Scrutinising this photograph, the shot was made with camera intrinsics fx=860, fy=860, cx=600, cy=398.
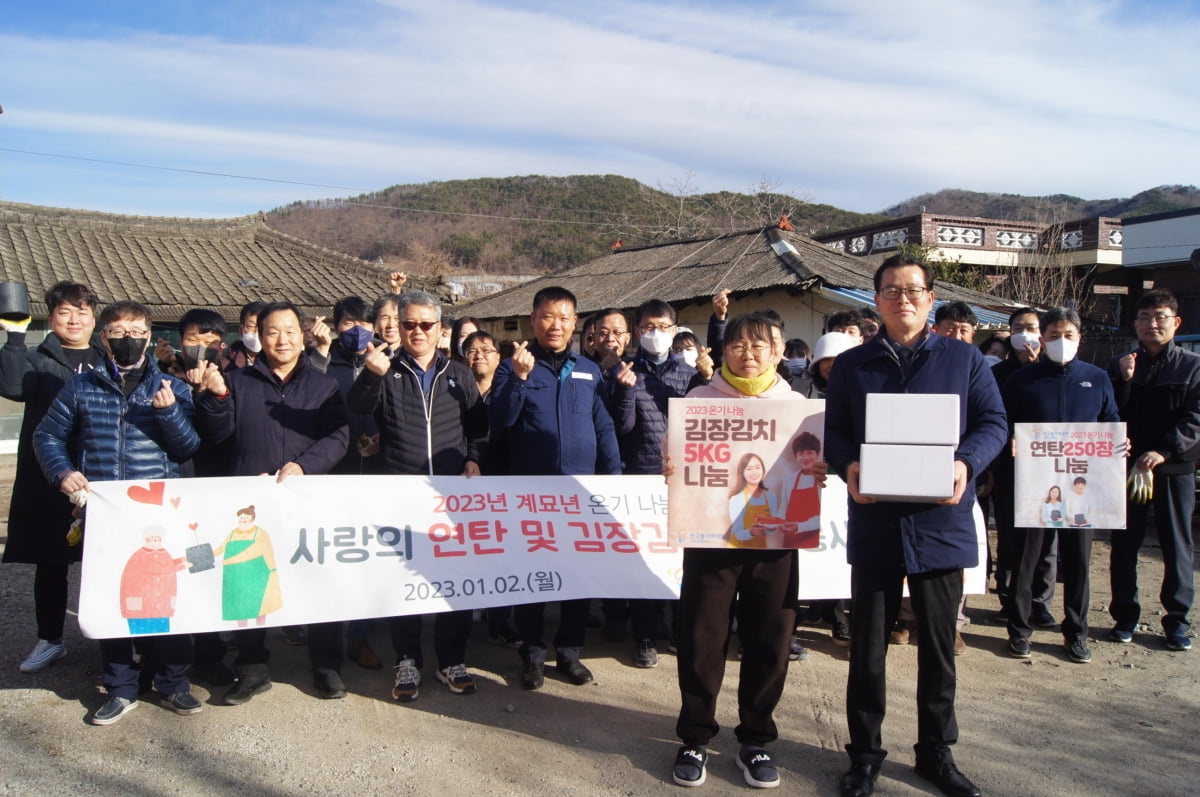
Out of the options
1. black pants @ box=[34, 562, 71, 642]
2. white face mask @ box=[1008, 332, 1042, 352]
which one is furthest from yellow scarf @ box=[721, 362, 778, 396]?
black pants @ box=[34, 562, 71, 642]

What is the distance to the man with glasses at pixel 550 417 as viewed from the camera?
14.8 feet

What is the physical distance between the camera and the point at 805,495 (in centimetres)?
357

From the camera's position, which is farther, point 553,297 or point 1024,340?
point 1024,340

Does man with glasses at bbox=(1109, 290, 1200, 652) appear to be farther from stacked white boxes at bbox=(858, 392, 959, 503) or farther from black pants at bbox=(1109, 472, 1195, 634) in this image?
stacked white boxes at bbox=(858, 392, 959, 503)

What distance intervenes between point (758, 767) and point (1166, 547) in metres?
3.31

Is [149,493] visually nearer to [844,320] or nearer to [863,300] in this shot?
[844,320]

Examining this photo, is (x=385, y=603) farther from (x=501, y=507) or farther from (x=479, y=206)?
(x=479, y=206)

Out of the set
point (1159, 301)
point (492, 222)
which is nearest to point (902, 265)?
point (1159, 301)

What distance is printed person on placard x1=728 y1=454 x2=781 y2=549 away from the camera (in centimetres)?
353

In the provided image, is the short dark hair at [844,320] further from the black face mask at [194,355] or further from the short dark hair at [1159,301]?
the black face mask at [194,355]

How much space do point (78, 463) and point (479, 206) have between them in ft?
227

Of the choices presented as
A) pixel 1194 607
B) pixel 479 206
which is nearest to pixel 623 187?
pixel 479 206

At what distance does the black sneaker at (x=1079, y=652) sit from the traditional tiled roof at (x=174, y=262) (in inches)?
534

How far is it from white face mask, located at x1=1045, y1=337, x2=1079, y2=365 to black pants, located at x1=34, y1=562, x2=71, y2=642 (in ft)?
18.3
